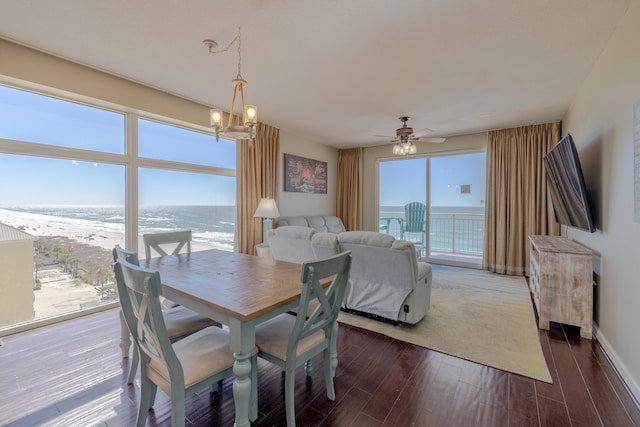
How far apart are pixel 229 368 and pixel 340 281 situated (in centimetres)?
73

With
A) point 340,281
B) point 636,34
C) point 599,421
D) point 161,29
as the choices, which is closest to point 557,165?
point 636,34

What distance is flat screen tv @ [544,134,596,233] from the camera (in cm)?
246

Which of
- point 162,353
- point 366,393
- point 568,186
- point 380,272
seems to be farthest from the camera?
point 568,186

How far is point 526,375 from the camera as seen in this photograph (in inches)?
78.1

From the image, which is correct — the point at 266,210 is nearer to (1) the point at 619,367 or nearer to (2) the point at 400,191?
(2) the point at 400,191

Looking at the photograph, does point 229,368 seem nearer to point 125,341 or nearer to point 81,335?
point 125,341

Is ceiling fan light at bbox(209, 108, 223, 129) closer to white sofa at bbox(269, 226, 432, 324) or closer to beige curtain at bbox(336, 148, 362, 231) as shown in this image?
white sofa at bbox(269, 226, 432, 324)

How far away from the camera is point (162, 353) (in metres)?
1.19

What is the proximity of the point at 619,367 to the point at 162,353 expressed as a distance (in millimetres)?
2985

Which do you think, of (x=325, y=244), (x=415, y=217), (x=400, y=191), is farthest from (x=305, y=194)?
(x=325, y=244)

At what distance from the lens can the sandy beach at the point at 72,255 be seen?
2.79 metres

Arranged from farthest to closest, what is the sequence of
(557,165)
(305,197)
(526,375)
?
(305,197) < (557,165) < (526,375)

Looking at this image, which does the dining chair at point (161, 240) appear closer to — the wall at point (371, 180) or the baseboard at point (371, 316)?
the baseboard at point (371, 316)

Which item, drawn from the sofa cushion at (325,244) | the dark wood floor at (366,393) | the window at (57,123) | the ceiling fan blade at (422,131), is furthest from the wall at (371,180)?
the window at (57,123)
